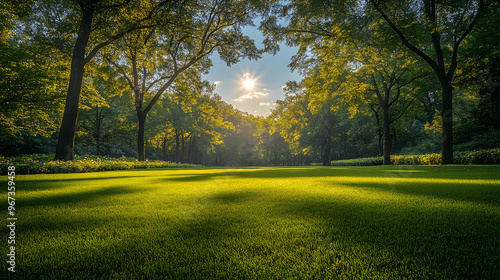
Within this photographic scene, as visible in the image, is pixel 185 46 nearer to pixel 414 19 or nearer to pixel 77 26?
pixel 77 26

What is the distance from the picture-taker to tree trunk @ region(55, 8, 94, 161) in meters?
11.1

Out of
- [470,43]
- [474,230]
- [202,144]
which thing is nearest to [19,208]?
[474,230]

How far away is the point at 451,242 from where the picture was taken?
1672 mm

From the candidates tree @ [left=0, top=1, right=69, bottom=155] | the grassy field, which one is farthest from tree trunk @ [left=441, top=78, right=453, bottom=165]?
tree @ [left=0, top=1, right=69, bottom=155]

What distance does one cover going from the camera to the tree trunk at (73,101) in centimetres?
1106

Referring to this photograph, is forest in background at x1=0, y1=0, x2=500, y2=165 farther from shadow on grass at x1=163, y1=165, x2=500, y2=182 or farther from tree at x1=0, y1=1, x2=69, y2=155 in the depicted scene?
shadow on grass at x1=163, y1=165, x2=500, y2=182

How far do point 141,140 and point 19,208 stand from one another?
1789cm

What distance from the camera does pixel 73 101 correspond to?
11531mm

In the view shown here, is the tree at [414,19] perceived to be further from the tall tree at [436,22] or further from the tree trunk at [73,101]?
the tree trunk at [73,101]

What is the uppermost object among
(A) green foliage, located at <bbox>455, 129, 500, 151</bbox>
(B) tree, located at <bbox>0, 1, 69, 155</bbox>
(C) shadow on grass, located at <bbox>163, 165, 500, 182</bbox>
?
(B) tree, located at <bbox>0, 1, 69, 155</bbox>

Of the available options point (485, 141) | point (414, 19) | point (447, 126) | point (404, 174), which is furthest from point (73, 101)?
point (485, 141)

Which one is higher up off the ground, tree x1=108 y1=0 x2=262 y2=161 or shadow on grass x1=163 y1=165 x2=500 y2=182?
tree x1=108 y1=0 x2=262 y2=161

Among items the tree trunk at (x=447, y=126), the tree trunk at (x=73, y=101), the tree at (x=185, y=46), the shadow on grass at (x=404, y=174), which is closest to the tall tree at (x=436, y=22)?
the tree trunk at (x=447, y=126)

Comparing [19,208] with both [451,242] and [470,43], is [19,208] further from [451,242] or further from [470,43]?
[470,43]
